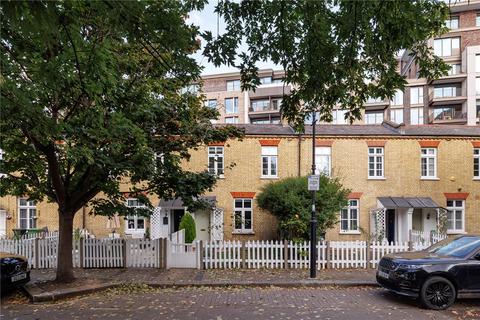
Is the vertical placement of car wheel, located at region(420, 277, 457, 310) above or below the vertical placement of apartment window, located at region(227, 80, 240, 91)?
below

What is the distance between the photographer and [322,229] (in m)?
15.5

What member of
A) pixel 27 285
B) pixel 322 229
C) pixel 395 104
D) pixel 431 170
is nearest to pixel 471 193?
pixel 431 170

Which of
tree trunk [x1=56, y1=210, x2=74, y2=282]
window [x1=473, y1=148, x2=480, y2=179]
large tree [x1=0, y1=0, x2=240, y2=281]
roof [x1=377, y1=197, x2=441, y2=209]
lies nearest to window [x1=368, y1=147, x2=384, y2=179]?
roof [x1=377, y1=197, x2=441, y2=209]

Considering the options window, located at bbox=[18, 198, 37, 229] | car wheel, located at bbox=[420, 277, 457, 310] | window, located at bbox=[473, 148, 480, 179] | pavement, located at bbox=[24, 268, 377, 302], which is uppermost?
window, located at bbox=[473, 148, 480, 179]

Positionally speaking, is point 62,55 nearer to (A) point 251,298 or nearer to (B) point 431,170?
(A) point 251,298

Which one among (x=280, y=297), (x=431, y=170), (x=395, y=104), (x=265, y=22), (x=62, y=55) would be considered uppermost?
(x=395, y=104)

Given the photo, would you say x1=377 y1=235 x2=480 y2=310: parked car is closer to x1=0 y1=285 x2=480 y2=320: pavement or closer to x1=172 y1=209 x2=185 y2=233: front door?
x1=0 y1=285 x2=480 y2=320: pavement

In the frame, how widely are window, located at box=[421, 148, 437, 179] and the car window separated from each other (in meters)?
11.6

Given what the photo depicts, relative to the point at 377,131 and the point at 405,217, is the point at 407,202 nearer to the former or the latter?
the point at 405,217

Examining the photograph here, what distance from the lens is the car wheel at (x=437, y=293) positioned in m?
8.46

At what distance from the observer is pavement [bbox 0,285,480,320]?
789 cm

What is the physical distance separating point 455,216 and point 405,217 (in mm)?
2827

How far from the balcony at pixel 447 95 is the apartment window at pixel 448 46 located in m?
3.85

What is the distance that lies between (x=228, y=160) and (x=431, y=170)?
34.7 ft
